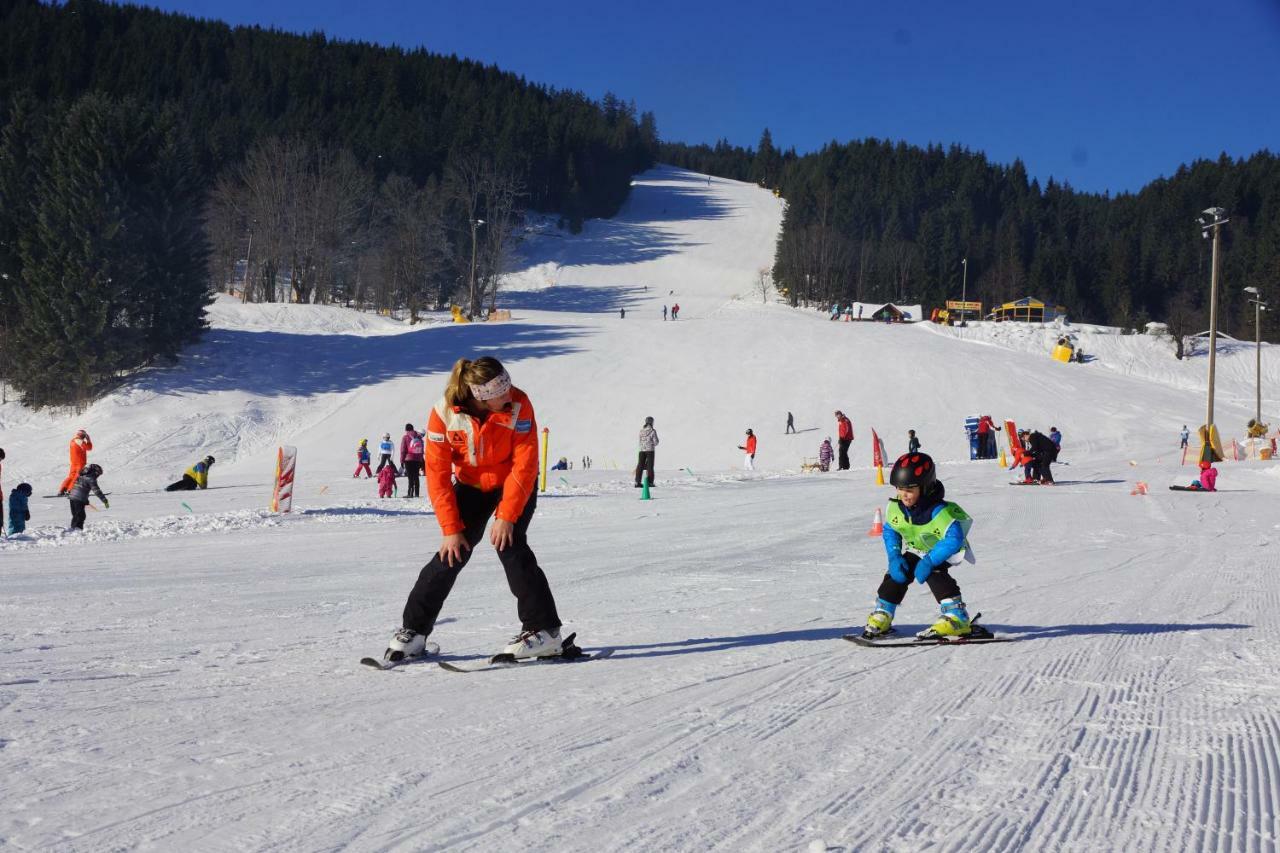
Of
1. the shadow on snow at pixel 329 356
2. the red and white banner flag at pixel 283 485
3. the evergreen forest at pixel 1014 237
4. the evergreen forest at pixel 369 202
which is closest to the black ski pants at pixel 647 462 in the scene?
the red and white banner flag at pixel 283 485

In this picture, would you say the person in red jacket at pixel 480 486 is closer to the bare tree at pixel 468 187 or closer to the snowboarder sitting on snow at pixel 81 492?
the snowboarder sitting on snow at pixel 81 492

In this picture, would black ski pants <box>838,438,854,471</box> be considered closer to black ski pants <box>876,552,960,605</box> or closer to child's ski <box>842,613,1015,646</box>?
child's ski <box>842,613,1015,646</box>

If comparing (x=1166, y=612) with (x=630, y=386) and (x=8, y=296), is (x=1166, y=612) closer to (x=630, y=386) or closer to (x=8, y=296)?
(x=630, y=386)

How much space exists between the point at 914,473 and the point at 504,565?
2.38m

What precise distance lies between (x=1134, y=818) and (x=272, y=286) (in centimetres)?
7208

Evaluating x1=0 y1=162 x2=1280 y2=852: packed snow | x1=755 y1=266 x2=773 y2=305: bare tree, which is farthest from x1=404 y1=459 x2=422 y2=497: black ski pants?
x1=755 y1=266 x2=773 y2=305: bare tree

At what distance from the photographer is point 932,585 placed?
18.9 ft

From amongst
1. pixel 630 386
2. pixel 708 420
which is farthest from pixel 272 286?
pixel 708 420

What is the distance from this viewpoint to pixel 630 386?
44656mm

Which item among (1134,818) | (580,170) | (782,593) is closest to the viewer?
(1134,818)

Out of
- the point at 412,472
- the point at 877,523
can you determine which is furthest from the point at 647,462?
the point at 877,523

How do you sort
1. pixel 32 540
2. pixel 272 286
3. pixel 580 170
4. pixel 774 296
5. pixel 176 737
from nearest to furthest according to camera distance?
pixel 176 737
pixel 32 540
pixel 272 286
pixel 774 296
pixel 580 170

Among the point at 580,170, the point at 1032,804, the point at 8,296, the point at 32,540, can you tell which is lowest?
the point at 32,540

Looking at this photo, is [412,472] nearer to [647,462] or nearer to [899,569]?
[647,462]
